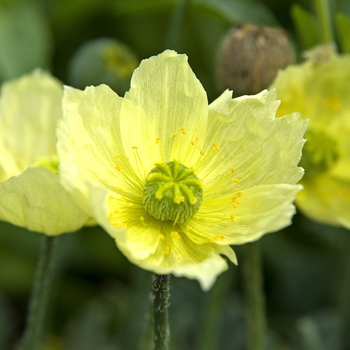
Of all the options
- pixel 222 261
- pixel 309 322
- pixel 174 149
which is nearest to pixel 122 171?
pixel 174 149

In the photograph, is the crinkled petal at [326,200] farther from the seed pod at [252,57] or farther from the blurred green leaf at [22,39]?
the blurred green leaf at [22,39]

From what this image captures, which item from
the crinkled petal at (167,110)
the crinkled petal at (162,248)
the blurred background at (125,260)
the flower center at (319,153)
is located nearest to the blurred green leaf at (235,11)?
the blurred background at (125,260)

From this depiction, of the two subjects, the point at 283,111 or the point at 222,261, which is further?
the point at 283,111

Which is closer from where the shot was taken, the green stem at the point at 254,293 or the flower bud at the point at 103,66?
the green stem at the point at 254,293

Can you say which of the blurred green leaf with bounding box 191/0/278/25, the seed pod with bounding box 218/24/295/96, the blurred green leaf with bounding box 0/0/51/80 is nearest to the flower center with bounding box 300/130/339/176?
the seed pod with bounding box 218/24/295/96

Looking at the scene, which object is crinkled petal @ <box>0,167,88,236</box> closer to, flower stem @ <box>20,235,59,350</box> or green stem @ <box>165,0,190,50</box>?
flower stem @ <box>20,235,59,350</box>

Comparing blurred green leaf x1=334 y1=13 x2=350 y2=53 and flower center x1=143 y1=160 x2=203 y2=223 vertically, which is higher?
blurred green leaf x1=334 y1=13 x2=350 y2=53

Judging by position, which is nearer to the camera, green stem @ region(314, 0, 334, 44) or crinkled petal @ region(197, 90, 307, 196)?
crinkled petal @ region(197, 90, 307, 196)

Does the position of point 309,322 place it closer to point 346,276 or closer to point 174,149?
point 346,276
